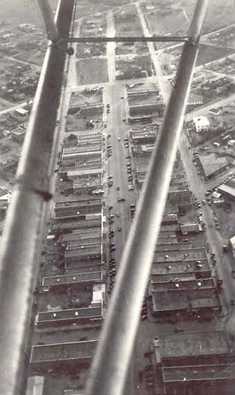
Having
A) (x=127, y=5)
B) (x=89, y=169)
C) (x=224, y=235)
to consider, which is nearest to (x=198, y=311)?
(x=224, y=235)

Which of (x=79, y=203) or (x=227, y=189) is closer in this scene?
(x=227, y=189)

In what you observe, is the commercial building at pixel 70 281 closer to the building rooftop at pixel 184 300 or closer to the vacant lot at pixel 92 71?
the building rooftop at pixel 184 300

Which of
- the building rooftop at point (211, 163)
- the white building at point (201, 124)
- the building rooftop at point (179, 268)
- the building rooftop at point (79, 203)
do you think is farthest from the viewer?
the white building at point (201, 124)

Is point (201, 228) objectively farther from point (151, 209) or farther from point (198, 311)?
point (151, 209)

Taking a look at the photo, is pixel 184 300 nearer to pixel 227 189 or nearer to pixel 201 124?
pixel 227 189

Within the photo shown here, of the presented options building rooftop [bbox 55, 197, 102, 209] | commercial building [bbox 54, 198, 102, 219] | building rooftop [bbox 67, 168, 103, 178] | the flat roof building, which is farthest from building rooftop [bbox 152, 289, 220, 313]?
building rooftop [bbox 67, 168, 103, 178]

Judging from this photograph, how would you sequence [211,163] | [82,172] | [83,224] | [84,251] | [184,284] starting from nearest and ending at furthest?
[184,284] < [84,251] < [83,224] < [211,163] < [82,172]

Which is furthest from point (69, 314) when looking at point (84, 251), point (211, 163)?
point (211, 163)

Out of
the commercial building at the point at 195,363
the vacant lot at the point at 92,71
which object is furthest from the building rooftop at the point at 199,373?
the vacant lot at the point at 92,71
